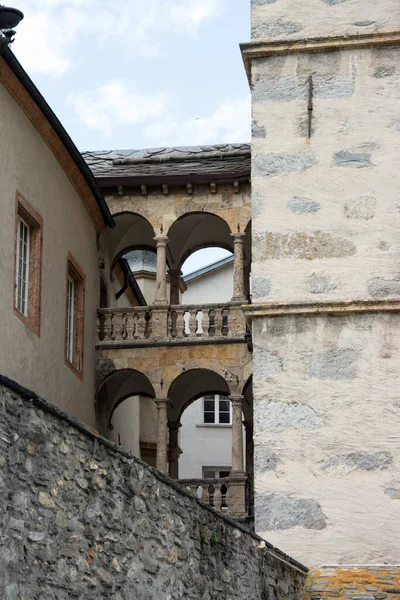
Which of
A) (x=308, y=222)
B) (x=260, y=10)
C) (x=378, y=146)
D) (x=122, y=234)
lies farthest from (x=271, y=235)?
(x=122, y=234)

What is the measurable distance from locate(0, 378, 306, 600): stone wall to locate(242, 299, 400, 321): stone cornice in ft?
18.1

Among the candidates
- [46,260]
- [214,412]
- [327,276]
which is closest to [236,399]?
[46,260]

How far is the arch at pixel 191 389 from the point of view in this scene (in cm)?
2556

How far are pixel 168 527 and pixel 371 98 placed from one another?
29.1 feet

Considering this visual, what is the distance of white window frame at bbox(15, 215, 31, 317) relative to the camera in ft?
60.7

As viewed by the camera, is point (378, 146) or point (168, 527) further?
point (378, 146)

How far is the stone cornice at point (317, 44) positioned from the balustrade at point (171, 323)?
6.61 metres

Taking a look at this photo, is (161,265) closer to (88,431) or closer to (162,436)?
(162,436)

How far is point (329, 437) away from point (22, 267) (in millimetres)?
5881

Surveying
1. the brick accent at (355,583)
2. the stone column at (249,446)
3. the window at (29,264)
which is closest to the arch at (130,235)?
the stone column at (249,446)

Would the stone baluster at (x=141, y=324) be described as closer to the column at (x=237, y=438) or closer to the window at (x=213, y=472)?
the column at (x=237, y=438)

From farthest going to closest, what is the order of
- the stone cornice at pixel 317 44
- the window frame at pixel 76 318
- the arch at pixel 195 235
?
1. the arch at pixel 195 235
2. the window frame at pixel 76 318
3. the stone cornice at pixel 317 44

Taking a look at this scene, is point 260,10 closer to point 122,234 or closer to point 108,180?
point 108,180

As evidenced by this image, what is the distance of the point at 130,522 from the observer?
8742 millimetres
